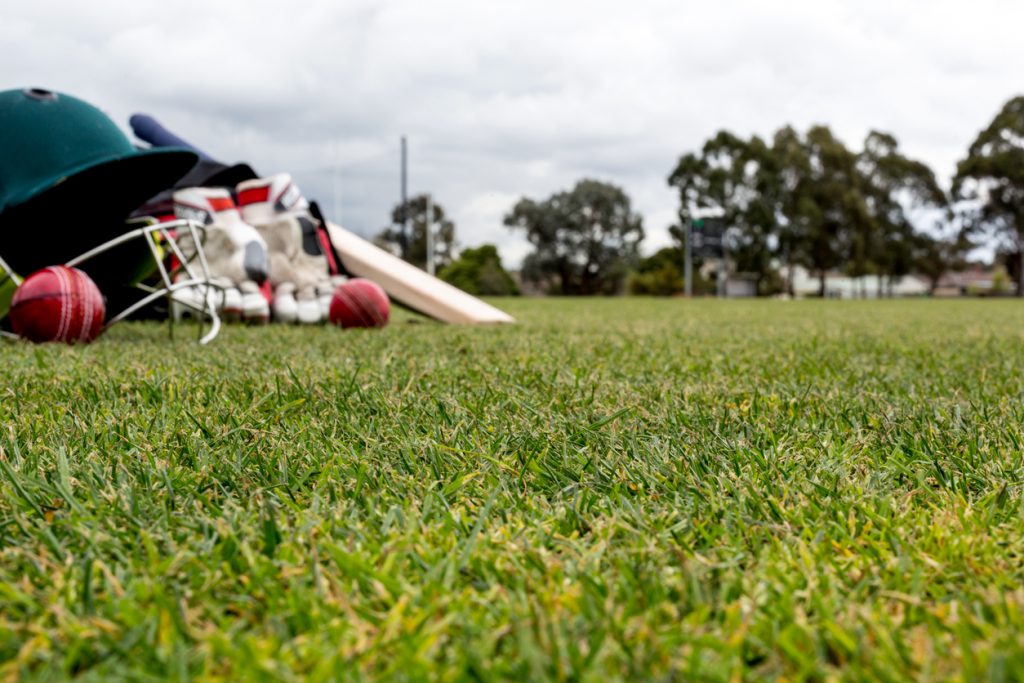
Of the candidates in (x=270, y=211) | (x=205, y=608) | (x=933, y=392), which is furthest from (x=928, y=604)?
(x=270, y=211)

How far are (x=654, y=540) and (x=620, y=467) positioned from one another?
0.34 metres

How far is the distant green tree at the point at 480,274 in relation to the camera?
33.0 m

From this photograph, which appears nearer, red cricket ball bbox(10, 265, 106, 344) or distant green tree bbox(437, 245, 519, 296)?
red cricket ball bbox(10, 265, 106, 344)

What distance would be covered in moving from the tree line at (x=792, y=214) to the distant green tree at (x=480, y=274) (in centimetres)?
27

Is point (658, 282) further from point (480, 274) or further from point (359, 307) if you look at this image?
point (359, 307)

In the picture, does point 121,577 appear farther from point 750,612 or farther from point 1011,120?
point 1011,120

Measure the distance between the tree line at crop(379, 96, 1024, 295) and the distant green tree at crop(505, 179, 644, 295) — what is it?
0.05m

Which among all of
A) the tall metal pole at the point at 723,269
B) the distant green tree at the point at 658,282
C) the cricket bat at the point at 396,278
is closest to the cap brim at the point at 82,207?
the cricket bat at the point at 396,278

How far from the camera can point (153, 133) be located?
572cm

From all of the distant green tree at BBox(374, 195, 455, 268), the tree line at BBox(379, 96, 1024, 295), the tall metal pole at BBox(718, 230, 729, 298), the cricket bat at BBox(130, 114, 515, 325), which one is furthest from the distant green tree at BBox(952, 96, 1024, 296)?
the cricket bat at BBox(130, 114, 515, 325)

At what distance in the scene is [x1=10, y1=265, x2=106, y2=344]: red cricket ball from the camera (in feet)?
10.2

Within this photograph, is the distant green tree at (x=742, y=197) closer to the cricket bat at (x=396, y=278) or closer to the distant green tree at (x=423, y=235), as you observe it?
the distant green tree at (x=423, y=235)

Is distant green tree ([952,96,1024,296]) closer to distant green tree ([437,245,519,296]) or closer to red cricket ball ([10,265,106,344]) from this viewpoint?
distant green tree ([437,245,519,296])

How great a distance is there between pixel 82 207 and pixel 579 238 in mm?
35820
